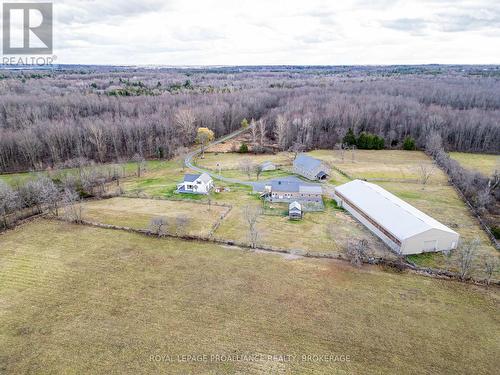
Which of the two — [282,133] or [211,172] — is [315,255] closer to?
[211,172]

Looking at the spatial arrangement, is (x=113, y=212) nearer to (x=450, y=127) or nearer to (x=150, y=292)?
(x=150, y=292)

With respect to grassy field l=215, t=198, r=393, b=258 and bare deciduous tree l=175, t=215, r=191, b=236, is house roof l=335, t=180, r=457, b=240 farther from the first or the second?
bare deciduous tree l=175, t=215, r=191, b=236

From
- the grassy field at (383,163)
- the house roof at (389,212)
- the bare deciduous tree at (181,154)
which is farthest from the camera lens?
the bare deciduous tree at (181,154)

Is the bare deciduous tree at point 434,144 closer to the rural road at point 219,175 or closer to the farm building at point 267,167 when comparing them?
the rural road at point 219,175

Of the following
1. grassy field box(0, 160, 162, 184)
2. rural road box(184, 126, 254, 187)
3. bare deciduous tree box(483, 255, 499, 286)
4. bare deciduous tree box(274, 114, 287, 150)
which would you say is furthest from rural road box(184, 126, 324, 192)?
bare deciduous tree box(483, 255, 499, 286)

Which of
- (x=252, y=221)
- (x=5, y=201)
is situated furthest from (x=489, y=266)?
(x=5, y=201)

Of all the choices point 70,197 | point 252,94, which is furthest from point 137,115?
point 70,197

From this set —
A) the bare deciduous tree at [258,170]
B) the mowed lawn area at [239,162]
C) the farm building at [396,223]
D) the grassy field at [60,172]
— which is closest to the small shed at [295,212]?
the farm building at [396,223]
